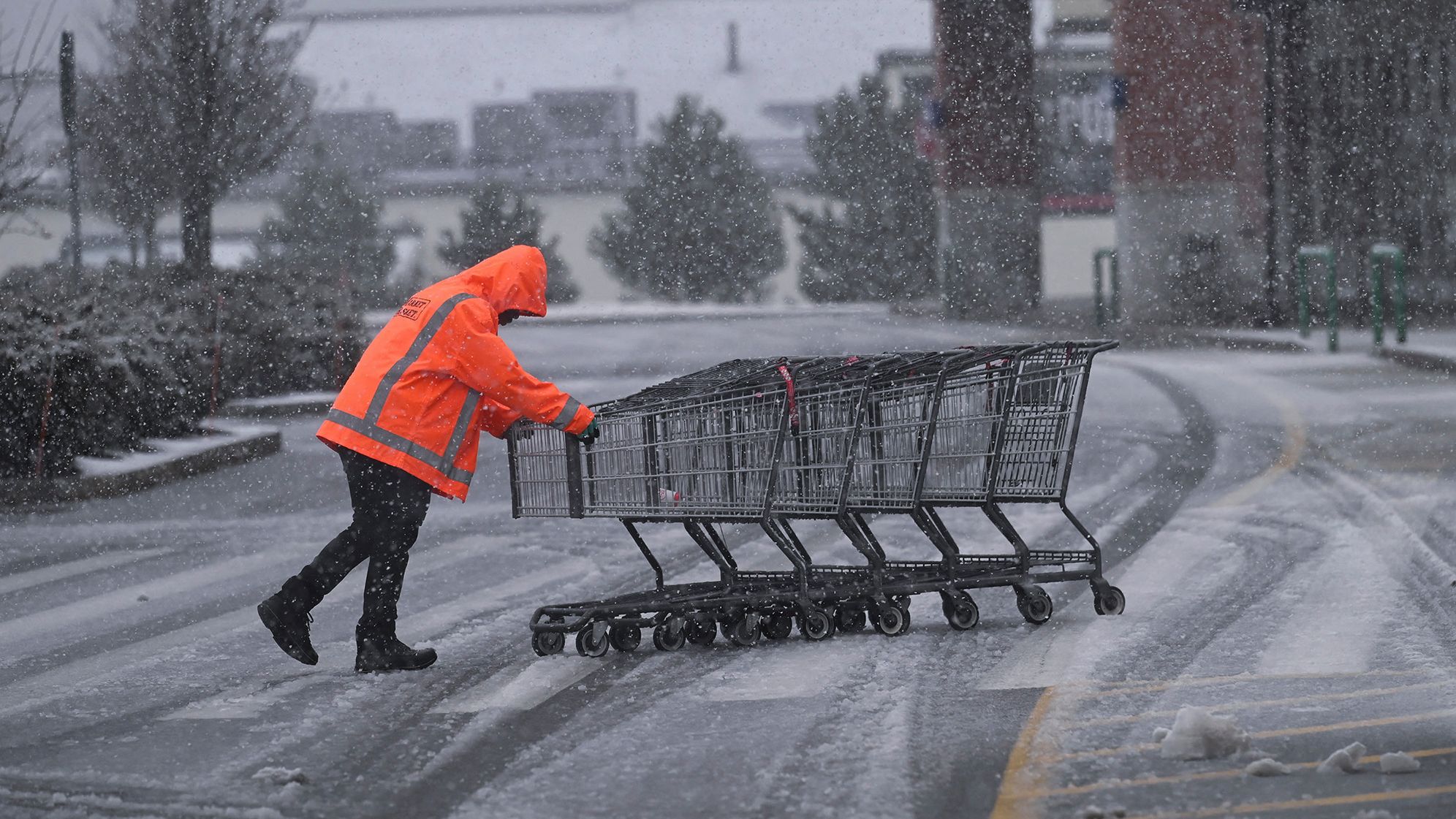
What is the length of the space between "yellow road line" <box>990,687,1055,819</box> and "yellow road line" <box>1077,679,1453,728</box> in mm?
175

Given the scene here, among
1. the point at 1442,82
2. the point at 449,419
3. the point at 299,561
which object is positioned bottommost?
the point at 299,561

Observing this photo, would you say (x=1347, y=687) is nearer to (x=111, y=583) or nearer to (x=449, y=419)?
(x=449, y=419)

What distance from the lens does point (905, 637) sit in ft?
23.9

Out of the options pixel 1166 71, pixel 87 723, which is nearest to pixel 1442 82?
pixel 1166 71

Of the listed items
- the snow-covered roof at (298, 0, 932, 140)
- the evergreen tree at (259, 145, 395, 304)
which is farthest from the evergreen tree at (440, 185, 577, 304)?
the snow-covered roof at (298, 0, 932, 140)

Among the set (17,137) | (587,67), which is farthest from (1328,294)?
(587,67)

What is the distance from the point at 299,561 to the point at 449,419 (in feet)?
12.5

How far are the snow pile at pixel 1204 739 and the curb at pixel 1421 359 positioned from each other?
1431 centimetres

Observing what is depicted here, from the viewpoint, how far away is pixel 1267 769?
504 centimetres

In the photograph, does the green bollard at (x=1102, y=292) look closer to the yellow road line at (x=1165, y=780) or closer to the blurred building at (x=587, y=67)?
the yellow road line at (x=1165, y=780)

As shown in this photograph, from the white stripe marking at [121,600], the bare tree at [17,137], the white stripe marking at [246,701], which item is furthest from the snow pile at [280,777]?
the bare tree at [17,137]

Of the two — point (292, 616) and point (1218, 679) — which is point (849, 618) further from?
point (292, 616)

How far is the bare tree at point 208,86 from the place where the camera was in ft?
85.8

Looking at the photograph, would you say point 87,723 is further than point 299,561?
No
